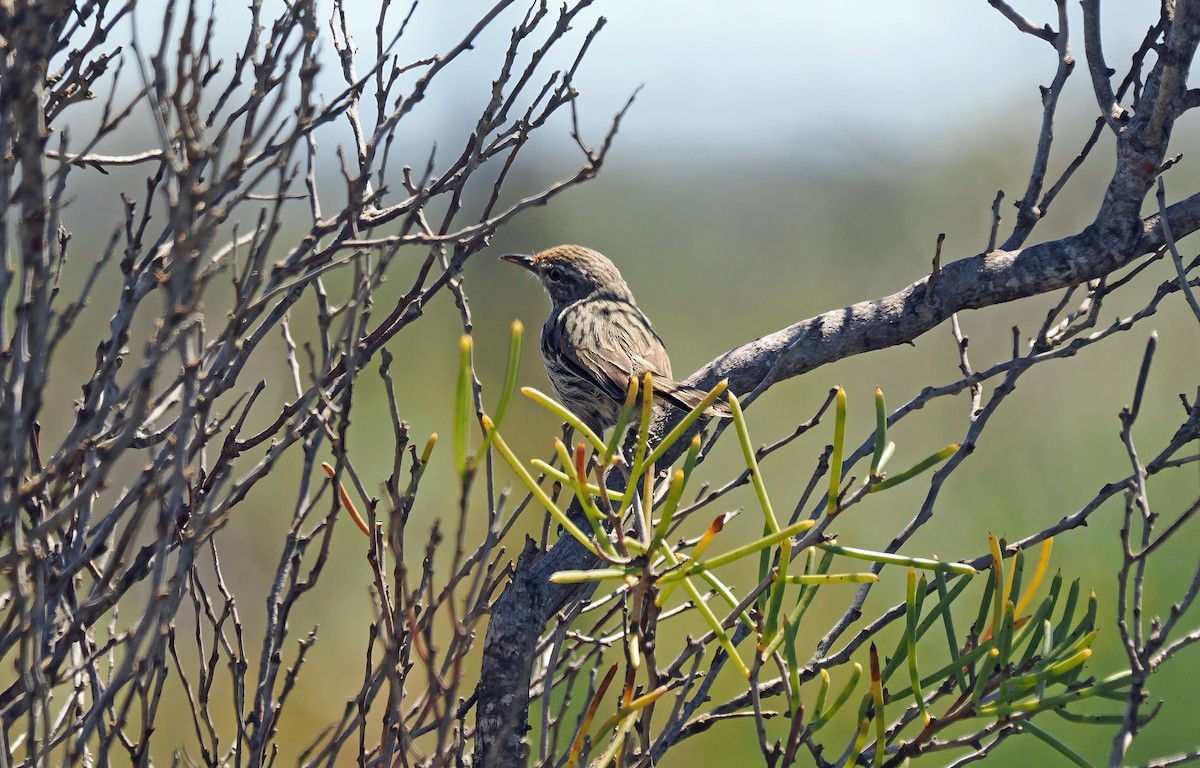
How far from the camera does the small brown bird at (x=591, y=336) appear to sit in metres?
5.65

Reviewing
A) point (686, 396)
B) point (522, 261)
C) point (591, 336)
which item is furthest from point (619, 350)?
point (686, 396)

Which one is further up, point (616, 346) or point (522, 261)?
point (522, 261)

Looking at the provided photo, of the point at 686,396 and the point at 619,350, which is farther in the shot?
the point at 619,350

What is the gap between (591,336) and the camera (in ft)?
19.6

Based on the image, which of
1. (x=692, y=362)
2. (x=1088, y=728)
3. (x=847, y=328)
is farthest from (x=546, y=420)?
(x=847, y=328)

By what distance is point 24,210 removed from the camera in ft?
5.87

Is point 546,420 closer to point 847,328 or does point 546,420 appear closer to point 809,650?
point 809,650

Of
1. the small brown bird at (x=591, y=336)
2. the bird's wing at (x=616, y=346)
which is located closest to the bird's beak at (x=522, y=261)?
the small brown bird at (x=591, y=336)

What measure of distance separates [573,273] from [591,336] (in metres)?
0.77

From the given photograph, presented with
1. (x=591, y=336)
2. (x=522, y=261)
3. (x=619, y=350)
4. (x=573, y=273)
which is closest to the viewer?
(x=619, y=350)

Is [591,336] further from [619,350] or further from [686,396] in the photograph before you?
[686,396]

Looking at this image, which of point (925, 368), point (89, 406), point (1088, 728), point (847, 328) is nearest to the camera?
point (89, 406)

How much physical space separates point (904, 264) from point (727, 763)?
13579mm

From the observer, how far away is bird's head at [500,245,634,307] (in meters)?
6.55
